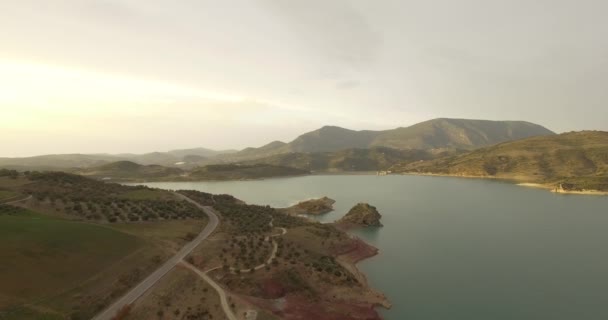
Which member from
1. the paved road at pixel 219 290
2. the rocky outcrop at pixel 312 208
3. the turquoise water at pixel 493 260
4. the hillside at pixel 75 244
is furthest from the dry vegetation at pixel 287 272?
the rocky outcrop at pixel 312 208

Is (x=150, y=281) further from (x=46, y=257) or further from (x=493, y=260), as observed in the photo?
(x=493, y=260)

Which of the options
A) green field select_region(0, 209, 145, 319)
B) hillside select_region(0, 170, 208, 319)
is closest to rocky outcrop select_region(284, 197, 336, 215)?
hillside select_region(0, 170, 208, 319)

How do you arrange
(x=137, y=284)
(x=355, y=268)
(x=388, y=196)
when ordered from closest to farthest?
(x=137, y=284) → (x=355, y=268) → (x=388, y=196)

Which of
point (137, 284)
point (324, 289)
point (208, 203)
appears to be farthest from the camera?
point (208, 203)

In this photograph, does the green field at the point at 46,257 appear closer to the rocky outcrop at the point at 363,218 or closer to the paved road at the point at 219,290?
the paved road at the point at 219,290

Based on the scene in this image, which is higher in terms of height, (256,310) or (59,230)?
(59,230)

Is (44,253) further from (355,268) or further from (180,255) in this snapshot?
(355,268)

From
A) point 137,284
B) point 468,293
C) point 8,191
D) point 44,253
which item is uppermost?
point 8,191

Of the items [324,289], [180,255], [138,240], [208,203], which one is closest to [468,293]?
[324,289]

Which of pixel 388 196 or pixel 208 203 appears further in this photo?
pixel 388 196
